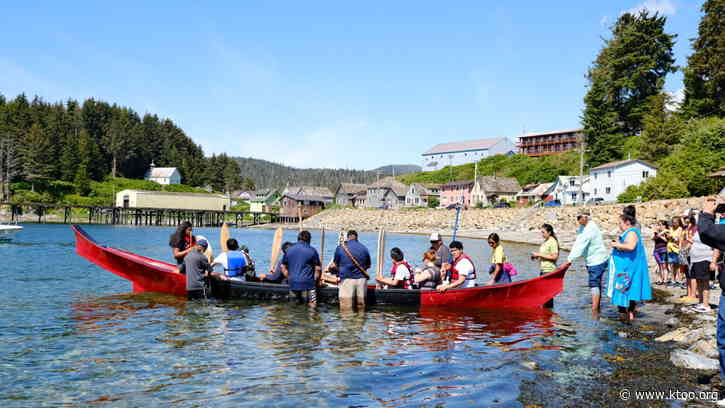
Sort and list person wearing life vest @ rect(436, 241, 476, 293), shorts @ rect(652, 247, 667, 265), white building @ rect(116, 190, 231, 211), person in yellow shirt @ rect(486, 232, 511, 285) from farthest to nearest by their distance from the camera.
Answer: white building @ rect(116, 190, 231, 211) < shorts @ rect(652, 247, 667, 265) < person wearing life vest @ rect(436, 241, 476, 293) < person in yellow shirt @ rect(486, 232, 511, 285)

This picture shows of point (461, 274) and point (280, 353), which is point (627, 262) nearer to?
point (461, 274)

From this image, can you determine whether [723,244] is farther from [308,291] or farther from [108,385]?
[308,291]

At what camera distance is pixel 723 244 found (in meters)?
5.71

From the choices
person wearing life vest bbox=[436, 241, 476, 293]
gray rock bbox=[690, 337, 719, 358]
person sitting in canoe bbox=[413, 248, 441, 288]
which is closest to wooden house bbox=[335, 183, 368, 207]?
person sitting in canoe bbox=[413, 248, 441, 288]

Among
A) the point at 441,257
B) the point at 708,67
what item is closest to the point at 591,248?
the point at 441,257

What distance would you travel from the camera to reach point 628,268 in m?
10.3

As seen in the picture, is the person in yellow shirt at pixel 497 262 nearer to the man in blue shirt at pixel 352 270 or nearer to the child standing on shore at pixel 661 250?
the man in blue shirt at pixel 352 270

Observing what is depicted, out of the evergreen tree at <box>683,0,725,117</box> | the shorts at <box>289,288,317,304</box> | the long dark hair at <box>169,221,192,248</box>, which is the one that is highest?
the evergreen tree at <box>683,0,725,117</box>

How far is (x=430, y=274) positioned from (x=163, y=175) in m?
144

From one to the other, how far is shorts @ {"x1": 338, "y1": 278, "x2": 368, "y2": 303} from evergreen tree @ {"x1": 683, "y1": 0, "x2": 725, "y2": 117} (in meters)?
56.6

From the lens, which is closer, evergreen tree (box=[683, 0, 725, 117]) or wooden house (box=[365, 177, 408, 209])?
evergreen tree (box=[683, 0, 725, 117])

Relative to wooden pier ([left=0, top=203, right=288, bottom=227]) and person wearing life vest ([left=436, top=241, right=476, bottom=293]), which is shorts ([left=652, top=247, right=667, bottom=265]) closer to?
person wearing life vest ([left=436, top=241, right=476, bottom=293])

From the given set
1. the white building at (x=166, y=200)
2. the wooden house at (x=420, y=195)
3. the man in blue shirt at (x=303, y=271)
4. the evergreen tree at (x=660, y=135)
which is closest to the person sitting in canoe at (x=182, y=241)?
the man in blue shirt at (x=303, y=271)

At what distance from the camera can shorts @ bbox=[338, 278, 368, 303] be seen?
45.4 feet
